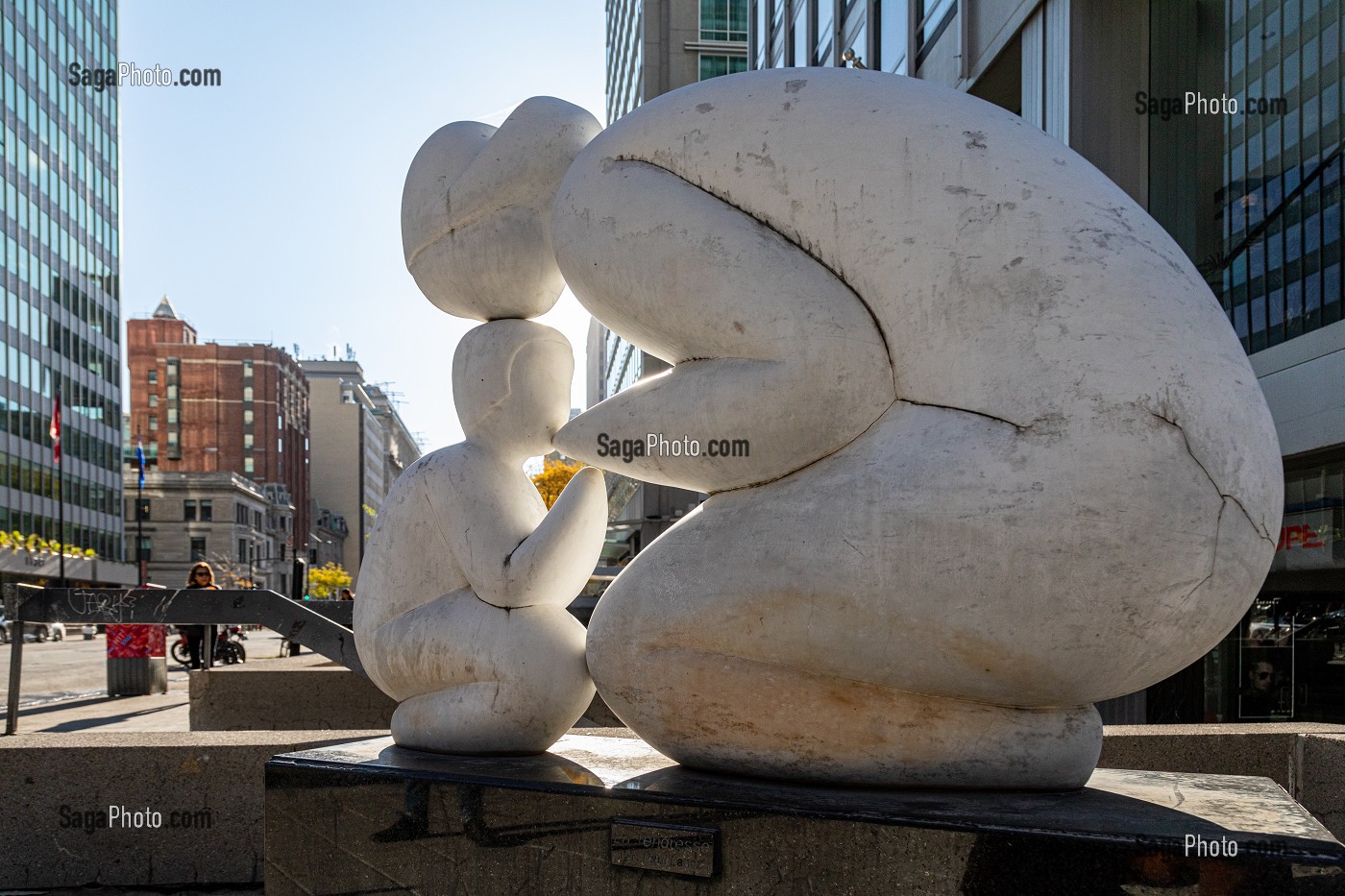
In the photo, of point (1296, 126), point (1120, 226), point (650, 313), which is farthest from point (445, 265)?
point (1296, 126)

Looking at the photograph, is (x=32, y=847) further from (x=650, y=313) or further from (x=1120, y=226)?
(x=1120, y=226)

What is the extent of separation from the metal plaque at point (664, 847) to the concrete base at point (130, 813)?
275 centimetres

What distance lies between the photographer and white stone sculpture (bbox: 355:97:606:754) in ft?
11.8

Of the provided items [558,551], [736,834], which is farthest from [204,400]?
[736,834]

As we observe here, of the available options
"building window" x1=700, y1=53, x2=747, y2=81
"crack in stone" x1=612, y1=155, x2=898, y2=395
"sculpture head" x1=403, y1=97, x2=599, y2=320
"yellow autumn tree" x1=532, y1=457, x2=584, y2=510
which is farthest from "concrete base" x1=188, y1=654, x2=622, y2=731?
"building window" x1=700, y1=53, x2=747, y2=81

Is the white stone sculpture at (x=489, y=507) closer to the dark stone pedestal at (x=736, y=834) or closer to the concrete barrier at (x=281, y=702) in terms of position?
the dark stone pedestal at (x=736, y=834)

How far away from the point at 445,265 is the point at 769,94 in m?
1.30

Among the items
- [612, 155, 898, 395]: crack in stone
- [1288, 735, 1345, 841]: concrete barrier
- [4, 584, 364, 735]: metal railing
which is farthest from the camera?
[4, 584, 364, 735]: metal railing

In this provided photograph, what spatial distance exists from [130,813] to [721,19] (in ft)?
124

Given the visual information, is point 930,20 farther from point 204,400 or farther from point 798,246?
point 204,400

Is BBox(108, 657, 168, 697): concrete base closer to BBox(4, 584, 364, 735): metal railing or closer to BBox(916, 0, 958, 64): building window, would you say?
BBox(4, 584, 364, 735): metal railing

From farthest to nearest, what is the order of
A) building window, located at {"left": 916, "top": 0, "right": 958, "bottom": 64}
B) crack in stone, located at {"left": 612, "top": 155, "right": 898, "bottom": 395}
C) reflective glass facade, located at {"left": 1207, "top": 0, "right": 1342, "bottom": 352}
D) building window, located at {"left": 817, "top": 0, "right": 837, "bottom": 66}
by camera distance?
building window, located at {"left": 817, "top": 0, "right": 837, "bottom": 66} → building window, located at {"left": 916, "top": 0, "right": 958, "bottom": 64} → reflective glass facade, located at {"left": 1207, "top": 0, "right": 1342, "bottom": 352} → crack in stone, located at {"left": 612, "top": 155, "right": 898, "bottom": 395}

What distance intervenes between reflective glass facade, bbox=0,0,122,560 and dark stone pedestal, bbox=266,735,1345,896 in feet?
176

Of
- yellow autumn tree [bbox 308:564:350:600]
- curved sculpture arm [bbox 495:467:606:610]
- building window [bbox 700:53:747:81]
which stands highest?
building window [bbox 700:53:747:81]
